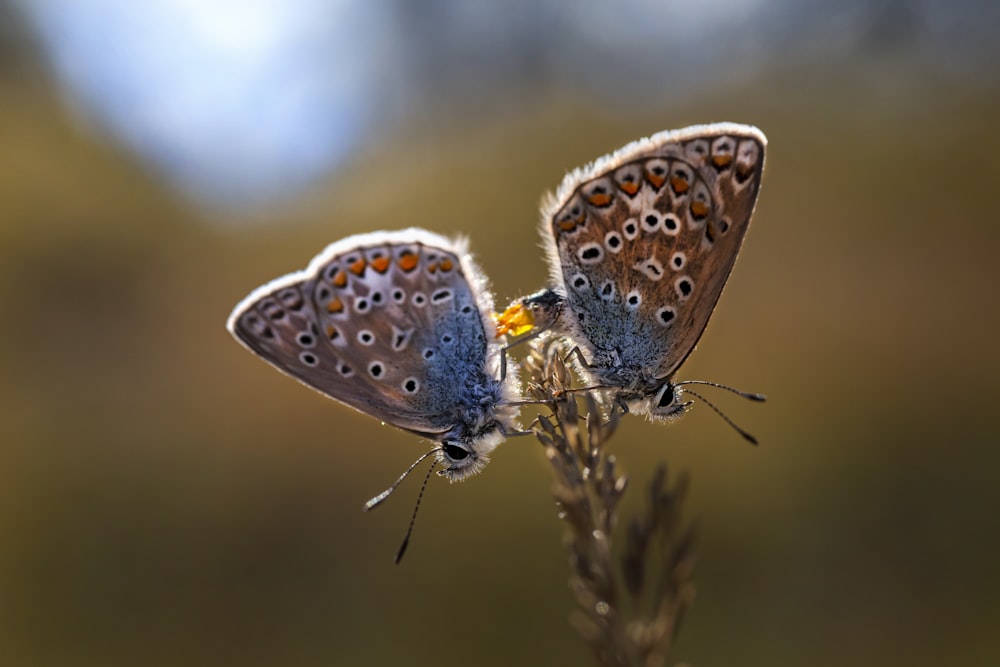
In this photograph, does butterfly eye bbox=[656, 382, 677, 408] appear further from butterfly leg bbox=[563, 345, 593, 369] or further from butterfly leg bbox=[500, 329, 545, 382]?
butterfly leg bbox=[500, 329, 545, 382]

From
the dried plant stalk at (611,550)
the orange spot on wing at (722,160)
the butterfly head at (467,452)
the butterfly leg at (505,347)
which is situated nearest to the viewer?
the dried plant stalk at (611,550)

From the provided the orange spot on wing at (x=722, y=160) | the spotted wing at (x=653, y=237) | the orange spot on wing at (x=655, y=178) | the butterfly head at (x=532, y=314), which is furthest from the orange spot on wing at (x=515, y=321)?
the orange spot on wing at (x=722, y=160)

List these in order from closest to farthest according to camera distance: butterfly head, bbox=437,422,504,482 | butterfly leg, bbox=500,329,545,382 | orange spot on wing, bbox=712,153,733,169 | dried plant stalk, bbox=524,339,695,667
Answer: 1. dried plant stalk, bbox=524,339,695,667
2. orange spot on wing, bbox=712,153,733,169
3. butterfly head, bbox=437,422,504,482
4. butterfly leg, bbox=500,329,545,382

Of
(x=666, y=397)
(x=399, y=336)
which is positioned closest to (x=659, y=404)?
(x=666, y=397)

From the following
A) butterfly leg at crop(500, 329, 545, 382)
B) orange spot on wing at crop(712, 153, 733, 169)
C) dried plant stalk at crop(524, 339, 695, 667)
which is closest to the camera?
dried plant stalk at crop(524, 339, 695, 667)

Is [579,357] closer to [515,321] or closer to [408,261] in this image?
[515,321]

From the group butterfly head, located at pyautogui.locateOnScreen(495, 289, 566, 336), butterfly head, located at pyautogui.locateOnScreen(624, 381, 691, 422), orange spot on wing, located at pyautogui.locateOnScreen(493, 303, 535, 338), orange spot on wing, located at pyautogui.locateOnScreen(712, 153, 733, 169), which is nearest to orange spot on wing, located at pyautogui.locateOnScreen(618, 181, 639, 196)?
orange spot on wing, located at pyautogui.locateOnScreen(712, 153, 733, 169)

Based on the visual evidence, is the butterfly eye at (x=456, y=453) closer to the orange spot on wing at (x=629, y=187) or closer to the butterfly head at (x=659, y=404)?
the butterfly head at (x=659, y=404)
